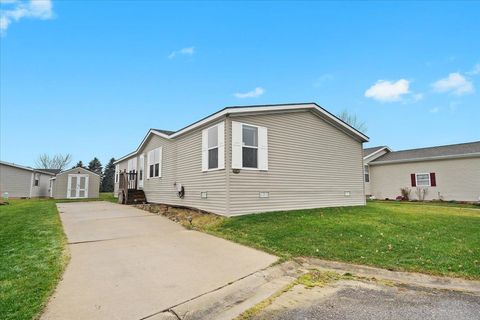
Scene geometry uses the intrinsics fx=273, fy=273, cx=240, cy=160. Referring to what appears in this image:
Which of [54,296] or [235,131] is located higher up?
[235,131]

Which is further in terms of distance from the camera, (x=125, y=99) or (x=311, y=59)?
(x=125, y=99)

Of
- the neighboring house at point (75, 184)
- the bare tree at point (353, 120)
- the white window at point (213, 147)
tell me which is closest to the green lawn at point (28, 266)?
the white window at point (213, 147)

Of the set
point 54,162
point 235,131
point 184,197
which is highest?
point 54,162

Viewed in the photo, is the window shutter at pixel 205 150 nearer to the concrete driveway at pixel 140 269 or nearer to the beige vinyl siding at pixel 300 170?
the beige vinyl siding at pixel 300 170

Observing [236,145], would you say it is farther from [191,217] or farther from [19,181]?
[19,181]

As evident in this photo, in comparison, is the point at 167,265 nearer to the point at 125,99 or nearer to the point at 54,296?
the point at 54,296

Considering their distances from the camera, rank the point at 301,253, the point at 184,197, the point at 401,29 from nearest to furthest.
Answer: the point at 301,253
the point at 184,197
the point at 401,29

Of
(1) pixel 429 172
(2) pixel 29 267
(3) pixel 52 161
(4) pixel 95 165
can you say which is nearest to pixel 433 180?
(1) pixel 429 172

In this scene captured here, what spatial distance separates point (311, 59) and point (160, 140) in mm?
9988

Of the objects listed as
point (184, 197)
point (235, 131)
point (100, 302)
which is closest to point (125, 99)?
point (184, 197)

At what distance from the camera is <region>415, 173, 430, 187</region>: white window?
2034cm

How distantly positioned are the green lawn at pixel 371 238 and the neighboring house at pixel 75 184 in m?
23.7

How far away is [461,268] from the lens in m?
4.85

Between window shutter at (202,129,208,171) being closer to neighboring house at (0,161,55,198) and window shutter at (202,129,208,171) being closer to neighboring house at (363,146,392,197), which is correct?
neighboring house at (363,146,392,197)
